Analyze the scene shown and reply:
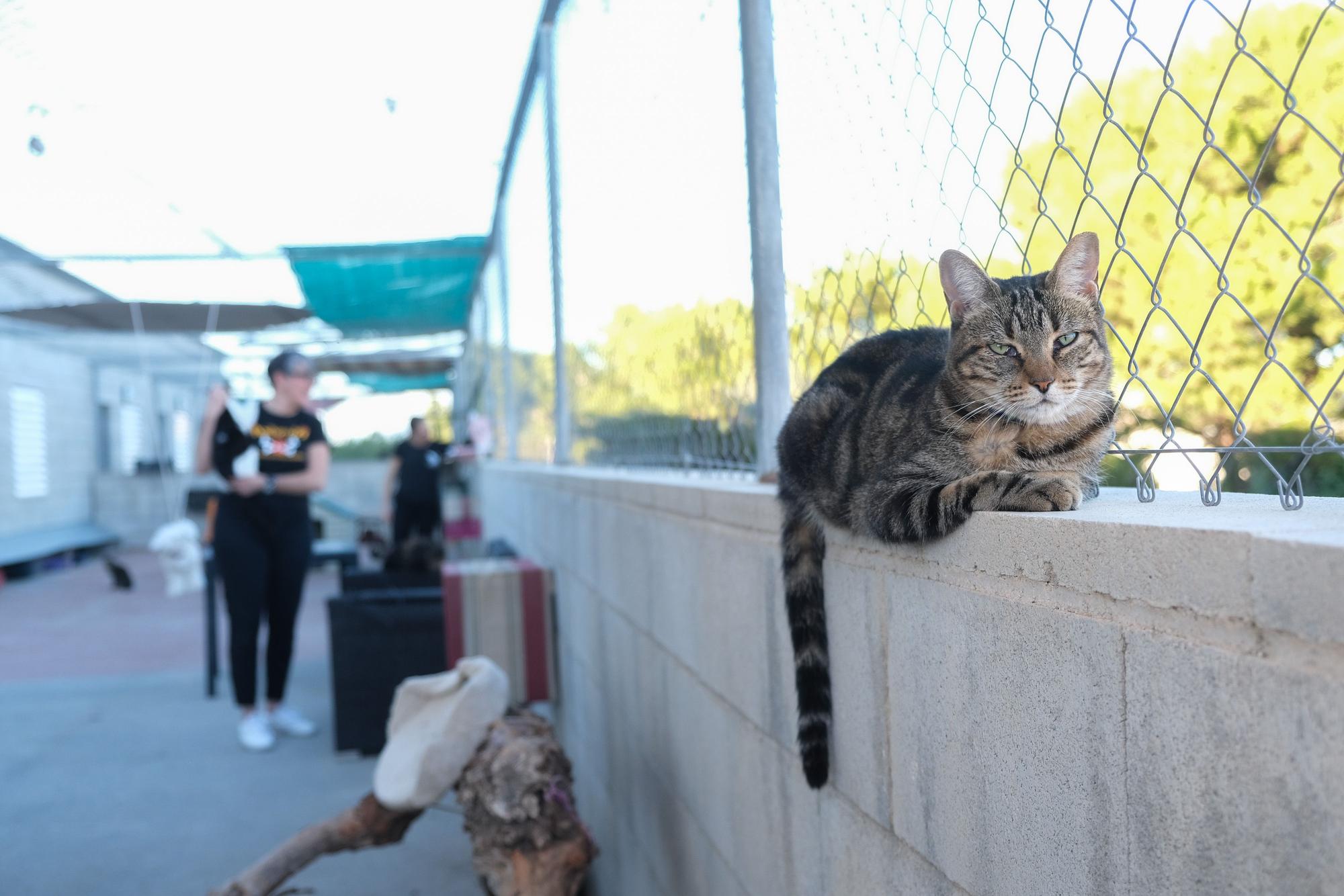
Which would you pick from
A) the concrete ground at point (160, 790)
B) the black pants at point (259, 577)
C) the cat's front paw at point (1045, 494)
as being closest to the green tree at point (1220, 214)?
the cat's front paw at point (1045, 494)

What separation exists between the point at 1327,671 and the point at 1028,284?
940 mm

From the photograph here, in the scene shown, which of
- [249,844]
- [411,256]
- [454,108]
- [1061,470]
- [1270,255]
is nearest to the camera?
[1061,470]

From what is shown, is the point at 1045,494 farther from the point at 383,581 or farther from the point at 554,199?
the point at 383,581

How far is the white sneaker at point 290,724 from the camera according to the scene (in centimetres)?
597

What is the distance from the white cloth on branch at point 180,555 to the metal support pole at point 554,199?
717cm

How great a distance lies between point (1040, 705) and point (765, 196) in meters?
1.56

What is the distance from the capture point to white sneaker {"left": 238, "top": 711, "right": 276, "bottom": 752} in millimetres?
5715

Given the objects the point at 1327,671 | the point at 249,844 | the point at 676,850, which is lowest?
the point at 249,844

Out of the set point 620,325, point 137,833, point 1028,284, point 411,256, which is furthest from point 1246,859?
point 411,256

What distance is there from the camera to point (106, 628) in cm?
1003

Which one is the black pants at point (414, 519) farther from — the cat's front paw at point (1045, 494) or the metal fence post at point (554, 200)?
the cat's front paw at point (1045, 494)

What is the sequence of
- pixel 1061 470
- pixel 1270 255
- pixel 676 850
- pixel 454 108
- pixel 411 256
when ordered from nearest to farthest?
pixel 1061 470 < pixel 676 850 < pixel 1270 255 < pixel 454 108 < pixel 411 256

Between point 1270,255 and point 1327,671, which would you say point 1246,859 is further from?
point 1270,255

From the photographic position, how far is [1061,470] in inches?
62.8
